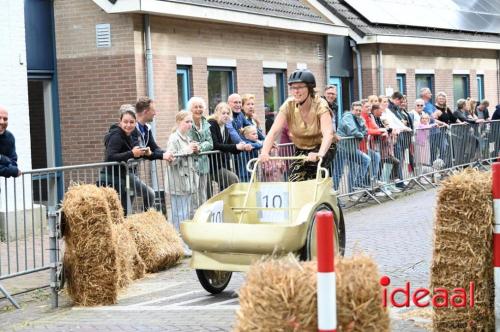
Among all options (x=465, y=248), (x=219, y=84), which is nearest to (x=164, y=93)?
(x=219, y=84)

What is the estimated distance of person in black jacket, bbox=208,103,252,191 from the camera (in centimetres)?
1345

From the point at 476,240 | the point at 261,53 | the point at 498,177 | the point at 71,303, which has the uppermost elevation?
the point at 261,53

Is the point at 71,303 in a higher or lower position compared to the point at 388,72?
lower

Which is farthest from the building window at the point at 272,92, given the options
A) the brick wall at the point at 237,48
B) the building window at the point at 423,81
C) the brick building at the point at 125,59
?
the building window at the point at 423,81

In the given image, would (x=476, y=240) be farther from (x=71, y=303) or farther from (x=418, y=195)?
(x=418, y=195)

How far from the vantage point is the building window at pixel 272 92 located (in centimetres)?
2336

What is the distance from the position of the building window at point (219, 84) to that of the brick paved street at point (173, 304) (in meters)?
8.39

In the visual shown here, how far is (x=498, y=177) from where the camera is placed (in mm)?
6723

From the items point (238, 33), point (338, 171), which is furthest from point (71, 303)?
point (238, 33)

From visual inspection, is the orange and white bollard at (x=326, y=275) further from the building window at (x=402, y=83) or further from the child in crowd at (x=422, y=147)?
the building window at (x=402, y=83)

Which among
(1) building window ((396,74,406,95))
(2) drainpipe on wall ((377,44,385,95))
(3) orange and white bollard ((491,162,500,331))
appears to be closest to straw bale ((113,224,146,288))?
(3) orange and white bollard ((491,162,500,331))

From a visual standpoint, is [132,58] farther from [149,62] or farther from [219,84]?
[219,84]

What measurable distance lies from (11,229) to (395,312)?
5149 mm

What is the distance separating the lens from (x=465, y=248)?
7.15 meters
